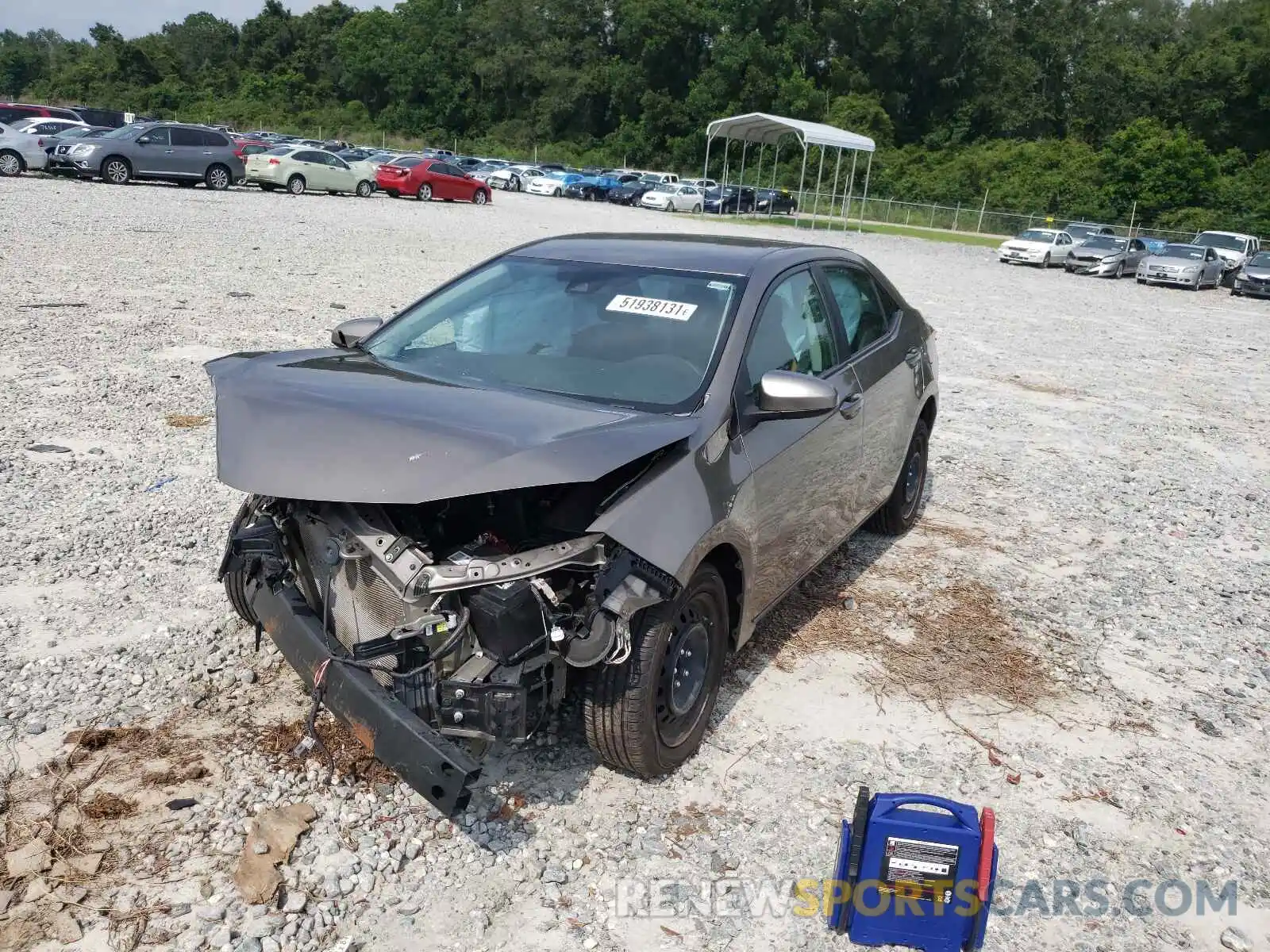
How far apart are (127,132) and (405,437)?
29.1 metres

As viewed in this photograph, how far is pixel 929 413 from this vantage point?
21.3 ft

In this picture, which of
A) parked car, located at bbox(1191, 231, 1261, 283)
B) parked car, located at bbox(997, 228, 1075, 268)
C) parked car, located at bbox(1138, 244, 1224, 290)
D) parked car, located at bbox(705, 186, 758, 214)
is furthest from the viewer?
parked car, located at bbox(705, 186, 758, 214)

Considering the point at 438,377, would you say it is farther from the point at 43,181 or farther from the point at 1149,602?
the point at 43,181

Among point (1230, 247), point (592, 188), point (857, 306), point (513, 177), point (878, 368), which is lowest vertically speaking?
point (592, 188)

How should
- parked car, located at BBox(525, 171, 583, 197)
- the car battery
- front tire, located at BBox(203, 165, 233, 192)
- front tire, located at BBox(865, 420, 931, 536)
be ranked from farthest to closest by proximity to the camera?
1. parked car, located at BBox(525, 171, 583, 197)
2. front tire, located at BBox(203, 165, 233, 192)
3. front tire, located at BBox(865, 420, 931, 536)
4. the car battery

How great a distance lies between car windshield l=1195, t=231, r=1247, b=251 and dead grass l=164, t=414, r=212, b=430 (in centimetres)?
3483

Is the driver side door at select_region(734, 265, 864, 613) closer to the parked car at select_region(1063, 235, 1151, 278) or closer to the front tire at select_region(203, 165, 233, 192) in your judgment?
the front tire at select_region(203, 165, 233, 192)

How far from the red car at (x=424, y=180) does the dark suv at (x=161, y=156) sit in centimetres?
660

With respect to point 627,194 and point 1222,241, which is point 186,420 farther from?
point 627,194

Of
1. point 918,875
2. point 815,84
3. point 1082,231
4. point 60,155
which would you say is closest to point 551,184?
point 1082,231

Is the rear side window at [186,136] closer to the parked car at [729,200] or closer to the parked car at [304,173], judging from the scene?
the parked car at [304,173]

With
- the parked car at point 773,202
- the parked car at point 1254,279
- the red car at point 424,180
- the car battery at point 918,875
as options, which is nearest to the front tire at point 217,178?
the red car at point 424,180

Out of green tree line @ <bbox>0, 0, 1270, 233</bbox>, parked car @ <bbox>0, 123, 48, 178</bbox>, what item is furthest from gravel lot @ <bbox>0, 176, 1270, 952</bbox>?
green tree line @ <bbox>0, 0, 1270, 233</bbox>

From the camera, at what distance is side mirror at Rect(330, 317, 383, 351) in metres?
4.84
